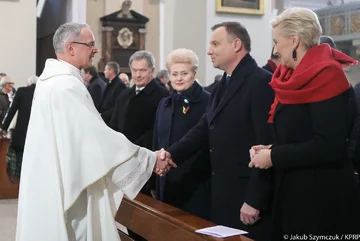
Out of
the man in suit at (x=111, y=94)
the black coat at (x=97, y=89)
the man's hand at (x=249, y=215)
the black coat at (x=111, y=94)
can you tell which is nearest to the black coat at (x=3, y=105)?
the black coat at (x=97, y=89)

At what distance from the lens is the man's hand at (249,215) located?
2.50 metres

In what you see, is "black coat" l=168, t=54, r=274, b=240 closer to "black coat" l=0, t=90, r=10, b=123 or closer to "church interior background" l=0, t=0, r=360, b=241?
"black coat" l=0, t=90, r=10, b=123

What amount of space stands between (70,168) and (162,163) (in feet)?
2.16

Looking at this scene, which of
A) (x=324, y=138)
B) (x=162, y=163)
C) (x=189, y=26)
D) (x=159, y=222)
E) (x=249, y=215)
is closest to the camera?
(x=324, y=138)

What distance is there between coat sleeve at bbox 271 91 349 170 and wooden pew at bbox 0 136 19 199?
5.75 metres

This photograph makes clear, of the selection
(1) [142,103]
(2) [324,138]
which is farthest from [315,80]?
(1) [142,103]

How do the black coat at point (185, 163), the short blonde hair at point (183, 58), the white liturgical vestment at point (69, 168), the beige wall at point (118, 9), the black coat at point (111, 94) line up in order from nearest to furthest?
1. the white liturgical vestment at point (69, 168)
2. the black coat at point (185, 163)
3. the short blonde hair at point (183, 58)
4. the black coat at point (111, 94)
5. the beige wall at point (118, 9)

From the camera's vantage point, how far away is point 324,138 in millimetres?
2223

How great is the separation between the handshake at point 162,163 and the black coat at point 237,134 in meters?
0.34

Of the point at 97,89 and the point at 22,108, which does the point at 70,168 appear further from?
the point at 22,108

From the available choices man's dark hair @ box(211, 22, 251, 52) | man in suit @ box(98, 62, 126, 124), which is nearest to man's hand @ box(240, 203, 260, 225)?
man's dark hair @ box(211, 22, 251, 52)

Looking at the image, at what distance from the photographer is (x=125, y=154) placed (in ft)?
8.79

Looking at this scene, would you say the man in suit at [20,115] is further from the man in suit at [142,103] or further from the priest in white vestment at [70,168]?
the priest in white vestment at [70,168]

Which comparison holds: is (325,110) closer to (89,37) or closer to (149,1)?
(89,37)
